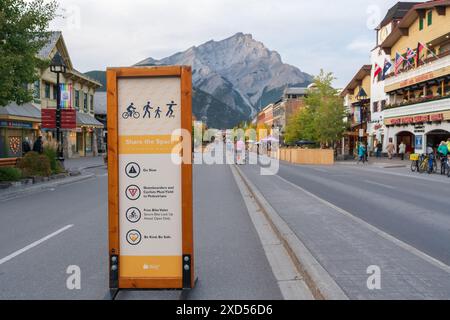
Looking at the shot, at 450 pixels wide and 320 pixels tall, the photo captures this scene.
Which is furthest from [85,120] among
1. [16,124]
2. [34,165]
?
[34,165]

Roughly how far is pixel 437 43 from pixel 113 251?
3895 cm

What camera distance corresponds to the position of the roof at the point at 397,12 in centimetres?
4697

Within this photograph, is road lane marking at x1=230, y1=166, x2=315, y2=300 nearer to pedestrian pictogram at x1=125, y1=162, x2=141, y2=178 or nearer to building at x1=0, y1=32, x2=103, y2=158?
pedestrian pictogram at x1=125, y1=162, x2=141, y2=178

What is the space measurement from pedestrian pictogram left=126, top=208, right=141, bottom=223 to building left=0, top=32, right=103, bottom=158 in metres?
15.4

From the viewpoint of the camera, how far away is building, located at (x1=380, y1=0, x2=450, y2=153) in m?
34.1

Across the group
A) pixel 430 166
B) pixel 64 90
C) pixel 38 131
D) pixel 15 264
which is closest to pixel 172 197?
pixel 15 264

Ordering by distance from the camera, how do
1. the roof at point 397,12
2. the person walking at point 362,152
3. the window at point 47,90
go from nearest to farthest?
the window at point 47,90 → the person walking at point 362,152 → the roof at point 397,12

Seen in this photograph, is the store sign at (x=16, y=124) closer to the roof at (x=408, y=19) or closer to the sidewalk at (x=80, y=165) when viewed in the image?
the sidewalk at (x=80, y=165)

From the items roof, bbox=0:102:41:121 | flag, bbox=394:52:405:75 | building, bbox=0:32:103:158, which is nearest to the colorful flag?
building, bbox=0:32:103:158

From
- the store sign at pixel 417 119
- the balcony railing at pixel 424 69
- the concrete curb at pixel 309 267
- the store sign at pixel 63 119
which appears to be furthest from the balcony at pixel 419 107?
Result: the concrete curb at pixel 309 267

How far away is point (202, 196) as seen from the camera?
13578 mm

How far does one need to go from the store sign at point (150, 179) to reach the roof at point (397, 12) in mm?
49042

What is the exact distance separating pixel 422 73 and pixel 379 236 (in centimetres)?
3403

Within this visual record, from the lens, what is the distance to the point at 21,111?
30.2 meters
